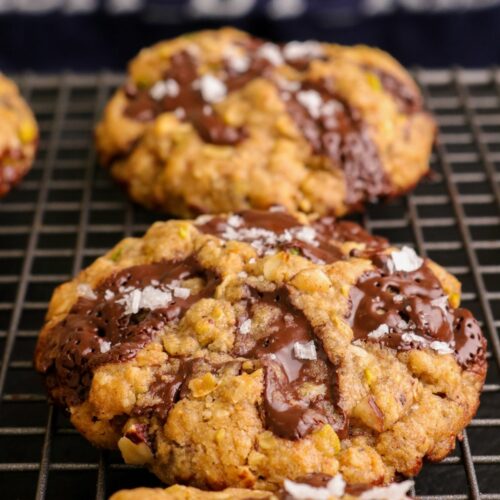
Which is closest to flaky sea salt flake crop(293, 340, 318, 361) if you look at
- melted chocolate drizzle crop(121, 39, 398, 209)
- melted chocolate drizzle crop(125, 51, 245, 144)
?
melted chocolate drizzle crop(121, 39, 398, 209)

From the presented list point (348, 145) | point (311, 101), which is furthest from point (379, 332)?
point (311, 101)

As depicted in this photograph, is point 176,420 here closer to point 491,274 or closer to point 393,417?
point 393,417

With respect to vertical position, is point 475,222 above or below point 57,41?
above

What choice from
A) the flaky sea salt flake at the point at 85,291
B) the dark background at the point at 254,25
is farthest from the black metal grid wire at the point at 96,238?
the dark background at the point at 254,25

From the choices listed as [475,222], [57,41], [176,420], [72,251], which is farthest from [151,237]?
[57,41]

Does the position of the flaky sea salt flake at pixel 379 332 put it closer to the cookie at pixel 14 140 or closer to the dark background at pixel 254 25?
the cookie at pixel 14 140
